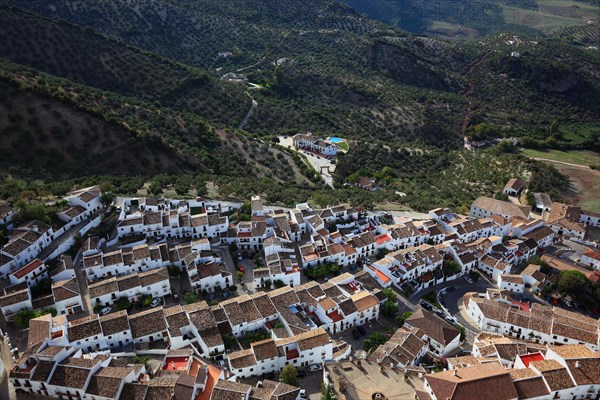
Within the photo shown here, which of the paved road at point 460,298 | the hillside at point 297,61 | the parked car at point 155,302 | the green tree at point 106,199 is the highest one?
the hillside at point 297,61

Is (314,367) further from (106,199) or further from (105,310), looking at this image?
(106,199)

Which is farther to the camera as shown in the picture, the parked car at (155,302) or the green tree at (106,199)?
the green tree at (106,199)

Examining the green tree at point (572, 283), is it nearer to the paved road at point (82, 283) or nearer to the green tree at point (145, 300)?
the green tree at point (145, 300)

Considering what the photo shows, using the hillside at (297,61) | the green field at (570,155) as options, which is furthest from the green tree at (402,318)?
the green field at (570,155)

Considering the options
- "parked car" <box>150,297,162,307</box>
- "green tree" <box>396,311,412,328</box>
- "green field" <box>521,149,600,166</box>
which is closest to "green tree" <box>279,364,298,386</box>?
"green tree" <box>396,311,412,328</box>

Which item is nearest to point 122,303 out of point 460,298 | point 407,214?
point 460,298

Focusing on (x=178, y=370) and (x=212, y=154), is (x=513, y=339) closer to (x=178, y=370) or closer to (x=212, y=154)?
(x=178, y=370)

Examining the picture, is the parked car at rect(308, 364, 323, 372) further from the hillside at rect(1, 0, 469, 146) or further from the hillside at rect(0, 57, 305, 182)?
the hillside at rect(1, 0, 469, 146)
